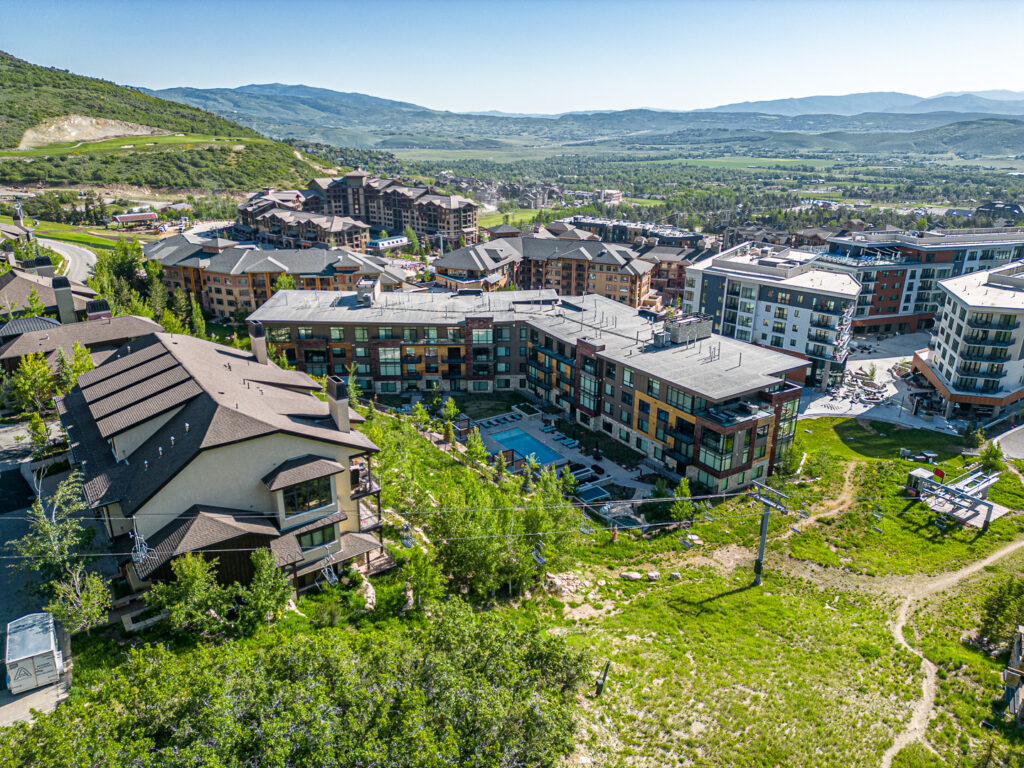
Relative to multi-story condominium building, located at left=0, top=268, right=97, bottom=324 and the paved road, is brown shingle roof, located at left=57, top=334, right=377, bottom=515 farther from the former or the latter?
the paved road

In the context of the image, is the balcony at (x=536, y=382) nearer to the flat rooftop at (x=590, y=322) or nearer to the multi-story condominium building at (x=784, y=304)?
the flat rooftop at (x=590, y=322)

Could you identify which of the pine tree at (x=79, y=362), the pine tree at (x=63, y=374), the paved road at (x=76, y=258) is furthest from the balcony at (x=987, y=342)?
the paved road at (x=76, y=258)

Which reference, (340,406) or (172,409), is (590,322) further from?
(172,409)

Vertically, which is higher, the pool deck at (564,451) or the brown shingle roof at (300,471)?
the brown shingle roof at (300,471)

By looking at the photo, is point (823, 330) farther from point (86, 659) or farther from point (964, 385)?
point (86, 659)

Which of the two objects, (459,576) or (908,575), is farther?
(908,575)

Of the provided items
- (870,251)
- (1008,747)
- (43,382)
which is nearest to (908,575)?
(1008,747)
